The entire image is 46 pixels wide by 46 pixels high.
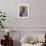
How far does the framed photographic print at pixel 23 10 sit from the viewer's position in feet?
11.5

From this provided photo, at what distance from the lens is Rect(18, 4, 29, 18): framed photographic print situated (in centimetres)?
350

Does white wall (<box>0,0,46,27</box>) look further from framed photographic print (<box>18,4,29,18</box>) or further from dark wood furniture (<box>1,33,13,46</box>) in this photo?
dark wood furniture (<box>1,33,13,46</box>)

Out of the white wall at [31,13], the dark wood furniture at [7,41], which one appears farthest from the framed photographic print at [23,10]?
the dark wood furniture at [7,41]

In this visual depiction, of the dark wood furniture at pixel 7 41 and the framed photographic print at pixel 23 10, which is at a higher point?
the framed photographic print at pixel 23 10

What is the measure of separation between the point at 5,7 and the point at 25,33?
820mm

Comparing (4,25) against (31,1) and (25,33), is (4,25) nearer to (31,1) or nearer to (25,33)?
(25,33)

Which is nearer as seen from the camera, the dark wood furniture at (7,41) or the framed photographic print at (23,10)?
the dark wood furniture at (7,41)

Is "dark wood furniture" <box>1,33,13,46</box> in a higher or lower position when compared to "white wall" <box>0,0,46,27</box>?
lower

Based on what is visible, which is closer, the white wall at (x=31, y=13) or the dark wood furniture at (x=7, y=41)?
the dark wood furniture at (x=7, y=41)

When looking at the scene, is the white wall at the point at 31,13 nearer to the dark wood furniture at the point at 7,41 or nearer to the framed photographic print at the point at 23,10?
the framed photographic print at the point at 23,10

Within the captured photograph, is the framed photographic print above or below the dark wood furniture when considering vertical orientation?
above

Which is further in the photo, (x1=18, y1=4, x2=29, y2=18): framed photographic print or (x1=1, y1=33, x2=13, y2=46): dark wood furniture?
(x1=18, y1=4, x2=29, y2=18): framed photographic print

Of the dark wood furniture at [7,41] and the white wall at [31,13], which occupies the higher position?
the white wall at [31,13]

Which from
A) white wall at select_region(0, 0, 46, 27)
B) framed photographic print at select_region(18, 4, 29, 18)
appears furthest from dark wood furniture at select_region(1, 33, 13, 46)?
framed photographic print at select_region(18, 4, 29, 18)
